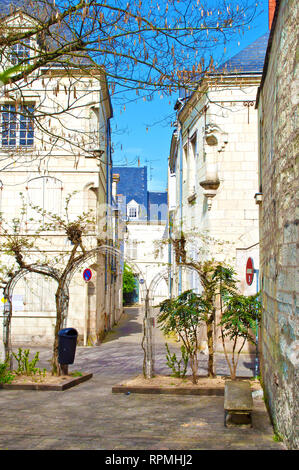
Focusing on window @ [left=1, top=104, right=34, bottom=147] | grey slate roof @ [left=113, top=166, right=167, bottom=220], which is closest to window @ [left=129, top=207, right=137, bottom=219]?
grey slate roof @ [left=113, top=166, right=167, bottom=220]

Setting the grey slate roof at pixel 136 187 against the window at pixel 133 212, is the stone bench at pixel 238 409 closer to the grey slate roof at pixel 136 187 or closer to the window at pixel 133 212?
the grey slate roof at pixel 136 187

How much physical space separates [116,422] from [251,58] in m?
12.3

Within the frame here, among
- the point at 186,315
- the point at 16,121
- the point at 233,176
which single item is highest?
the point at 233,176

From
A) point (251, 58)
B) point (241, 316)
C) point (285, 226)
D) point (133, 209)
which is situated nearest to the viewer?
point (285, 226)

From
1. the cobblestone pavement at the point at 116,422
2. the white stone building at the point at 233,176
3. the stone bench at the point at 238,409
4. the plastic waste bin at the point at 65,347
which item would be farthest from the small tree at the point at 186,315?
the white stone building at the point at 233,176

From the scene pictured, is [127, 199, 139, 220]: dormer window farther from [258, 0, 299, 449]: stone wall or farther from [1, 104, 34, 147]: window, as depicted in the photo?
[258, 0, 299, 449]: stone wall

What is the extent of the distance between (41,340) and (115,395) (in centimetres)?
851

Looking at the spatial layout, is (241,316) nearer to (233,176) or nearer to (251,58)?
(233,176)

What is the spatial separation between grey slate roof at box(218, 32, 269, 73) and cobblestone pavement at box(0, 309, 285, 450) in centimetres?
937

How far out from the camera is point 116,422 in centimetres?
648

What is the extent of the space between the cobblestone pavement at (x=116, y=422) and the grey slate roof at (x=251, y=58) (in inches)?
369

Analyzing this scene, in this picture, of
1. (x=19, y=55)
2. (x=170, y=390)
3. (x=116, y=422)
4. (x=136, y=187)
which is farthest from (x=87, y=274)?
(x=136, y=187)

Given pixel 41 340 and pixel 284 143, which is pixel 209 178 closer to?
pixel 41 340
